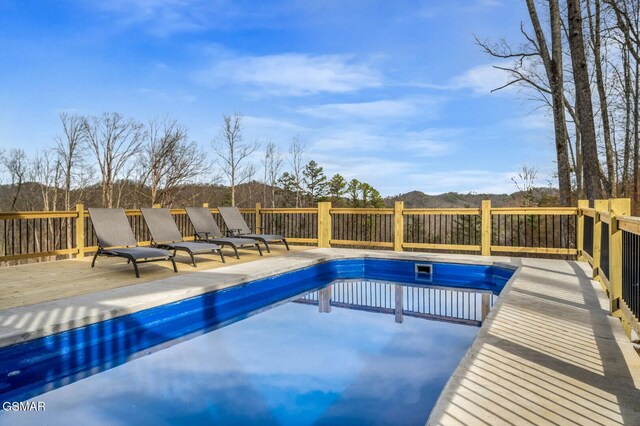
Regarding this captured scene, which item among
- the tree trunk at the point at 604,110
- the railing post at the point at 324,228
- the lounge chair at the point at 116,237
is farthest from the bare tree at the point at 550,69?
the lounge chair at the point at 116,237

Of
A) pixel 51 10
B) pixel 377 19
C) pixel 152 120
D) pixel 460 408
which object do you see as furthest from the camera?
pixel 152 120

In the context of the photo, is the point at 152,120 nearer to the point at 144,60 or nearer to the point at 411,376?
the point at 144,60

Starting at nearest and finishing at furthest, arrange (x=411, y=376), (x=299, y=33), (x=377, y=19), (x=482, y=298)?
(x=411, y=376)
(x=482, y=298)
(x=377, y=19)
(x=299, y=33)

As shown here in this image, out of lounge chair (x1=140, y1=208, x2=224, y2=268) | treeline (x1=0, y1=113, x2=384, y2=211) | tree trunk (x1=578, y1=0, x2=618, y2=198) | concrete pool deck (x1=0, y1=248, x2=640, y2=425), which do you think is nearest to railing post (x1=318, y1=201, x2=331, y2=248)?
lounge chair (x1=140, y1=208, x2=224, y2=268)

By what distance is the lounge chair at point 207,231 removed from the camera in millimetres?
7133

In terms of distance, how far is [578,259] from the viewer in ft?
24.8

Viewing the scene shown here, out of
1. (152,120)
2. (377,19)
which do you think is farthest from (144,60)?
(377,19)

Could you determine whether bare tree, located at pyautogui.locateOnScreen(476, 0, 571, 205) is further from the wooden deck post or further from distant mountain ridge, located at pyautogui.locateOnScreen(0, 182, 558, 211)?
distant mountain ridge, located at pyautogui.locateOnScreen(0, 182, 558, 211)

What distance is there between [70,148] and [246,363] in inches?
1035

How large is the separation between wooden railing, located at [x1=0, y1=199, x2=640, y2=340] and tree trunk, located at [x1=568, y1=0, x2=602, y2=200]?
0.71 m

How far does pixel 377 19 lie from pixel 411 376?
11.0m

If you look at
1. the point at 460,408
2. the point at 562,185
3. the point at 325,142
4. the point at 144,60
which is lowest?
the point at 460,408

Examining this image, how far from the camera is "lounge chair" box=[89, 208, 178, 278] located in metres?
5.49

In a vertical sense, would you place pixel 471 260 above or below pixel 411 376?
above
